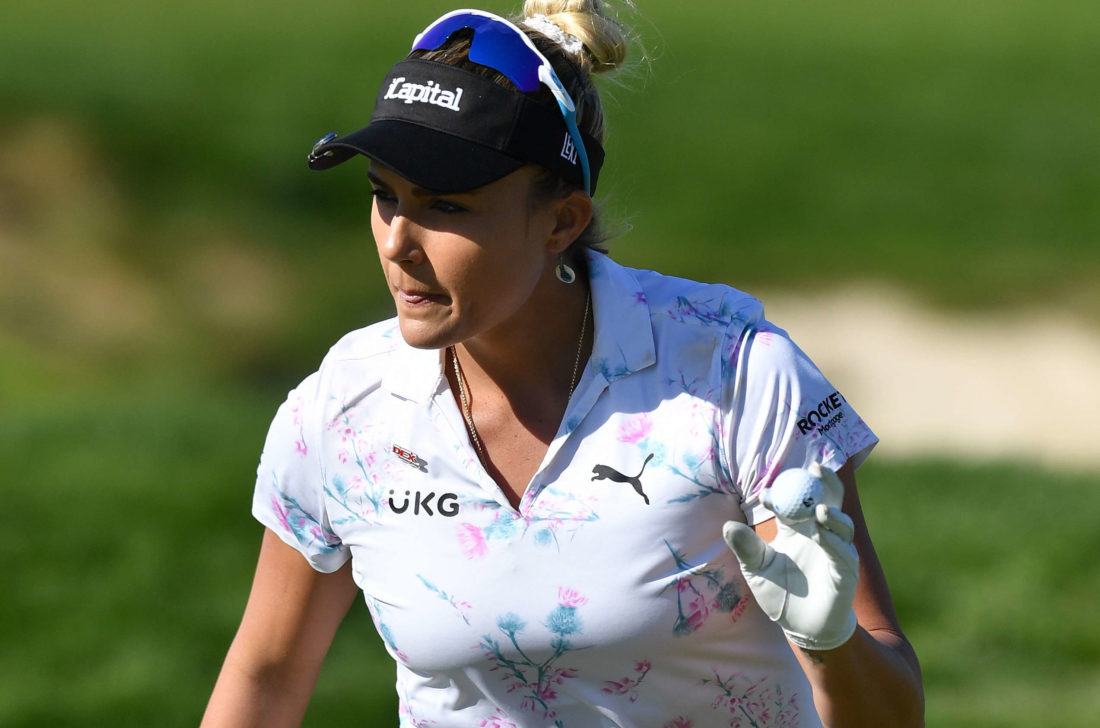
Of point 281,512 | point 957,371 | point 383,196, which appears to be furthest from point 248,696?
point 957,371

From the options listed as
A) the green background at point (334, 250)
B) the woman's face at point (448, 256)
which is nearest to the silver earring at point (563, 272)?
the woman's face at point (448, 256)

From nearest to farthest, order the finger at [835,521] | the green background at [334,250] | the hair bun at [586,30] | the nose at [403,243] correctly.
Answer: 1. the finger at [835,521]
2. the nose at [403,243]
3. the hair bun at [586,30]
4. the green background at [334,250]

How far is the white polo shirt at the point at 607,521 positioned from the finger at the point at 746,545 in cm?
16

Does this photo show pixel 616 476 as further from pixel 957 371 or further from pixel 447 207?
pixel 957 371

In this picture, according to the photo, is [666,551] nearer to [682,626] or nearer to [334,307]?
[682,626]

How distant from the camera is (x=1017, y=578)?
19.8 ft

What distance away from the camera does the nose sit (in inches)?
86.2

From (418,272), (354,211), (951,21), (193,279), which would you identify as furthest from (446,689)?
(951,21)

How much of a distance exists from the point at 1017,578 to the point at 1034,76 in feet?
32.3

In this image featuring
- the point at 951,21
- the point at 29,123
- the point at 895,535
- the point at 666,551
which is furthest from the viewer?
the point at 951,21

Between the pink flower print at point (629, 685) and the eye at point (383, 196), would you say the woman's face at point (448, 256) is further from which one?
the pink flower print at point (629, 685)

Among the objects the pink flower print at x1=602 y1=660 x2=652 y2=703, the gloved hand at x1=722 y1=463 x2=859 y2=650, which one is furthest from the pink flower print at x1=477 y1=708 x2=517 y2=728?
the gloved hand at x1=722 y1=463 x2=859 y2=650

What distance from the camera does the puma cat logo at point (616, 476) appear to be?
2.16 metres

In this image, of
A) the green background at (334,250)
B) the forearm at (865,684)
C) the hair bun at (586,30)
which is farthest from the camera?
the green background at (334,250)
